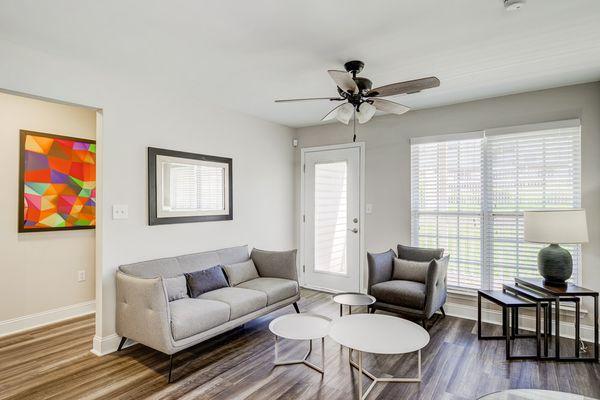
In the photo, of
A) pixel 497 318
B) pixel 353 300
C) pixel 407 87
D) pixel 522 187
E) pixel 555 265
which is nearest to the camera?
pixel 407 87

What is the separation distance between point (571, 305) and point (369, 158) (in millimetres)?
2697

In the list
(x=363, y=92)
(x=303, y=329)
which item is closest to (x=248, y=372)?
(x=303, y=329)

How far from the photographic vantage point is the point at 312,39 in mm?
2377

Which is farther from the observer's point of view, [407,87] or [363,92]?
[363,92]

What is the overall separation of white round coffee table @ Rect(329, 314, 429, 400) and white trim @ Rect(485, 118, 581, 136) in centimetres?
241

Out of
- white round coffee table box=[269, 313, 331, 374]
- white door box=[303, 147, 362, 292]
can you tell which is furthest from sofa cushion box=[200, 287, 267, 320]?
white door box=[303, 147, 362, 292]

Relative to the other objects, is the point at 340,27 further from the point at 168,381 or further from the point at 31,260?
the point at 31,260

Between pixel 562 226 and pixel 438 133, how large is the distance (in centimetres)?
167

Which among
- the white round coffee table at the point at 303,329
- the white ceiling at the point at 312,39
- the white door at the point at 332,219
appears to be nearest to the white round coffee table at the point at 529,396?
the white round coffee table at the point at 303,329

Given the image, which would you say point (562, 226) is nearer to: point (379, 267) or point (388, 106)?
point (379, 267)

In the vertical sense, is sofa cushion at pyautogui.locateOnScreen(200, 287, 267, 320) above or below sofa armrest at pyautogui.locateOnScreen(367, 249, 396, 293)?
below

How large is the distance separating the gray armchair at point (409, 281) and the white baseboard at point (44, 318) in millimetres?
3348

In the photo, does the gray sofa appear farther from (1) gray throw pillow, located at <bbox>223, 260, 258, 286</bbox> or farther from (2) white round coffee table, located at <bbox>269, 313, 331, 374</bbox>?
(2) white round coffee table, located at <bbox>269, 313, 331, 374</bbox>

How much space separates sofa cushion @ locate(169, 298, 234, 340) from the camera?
8.46 feet
